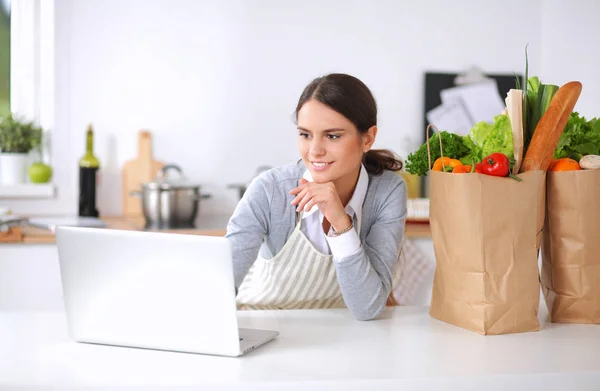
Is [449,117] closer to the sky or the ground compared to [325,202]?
closer to the sky

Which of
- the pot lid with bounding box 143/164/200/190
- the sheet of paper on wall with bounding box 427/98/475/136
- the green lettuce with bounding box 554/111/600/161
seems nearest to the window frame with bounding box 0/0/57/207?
the pot lid with bounding box 143/164/200/190

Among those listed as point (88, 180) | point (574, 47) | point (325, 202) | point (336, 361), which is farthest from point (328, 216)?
point (574, 47)

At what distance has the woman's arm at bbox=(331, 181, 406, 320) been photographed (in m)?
1.62

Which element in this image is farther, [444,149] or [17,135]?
[17,135]

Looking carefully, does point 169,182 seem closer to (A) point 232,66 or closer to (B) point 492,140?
(A) point 232,66

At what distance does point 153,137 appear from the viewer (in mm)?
3541

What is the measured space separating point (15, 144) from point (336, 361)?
2561 millimetres

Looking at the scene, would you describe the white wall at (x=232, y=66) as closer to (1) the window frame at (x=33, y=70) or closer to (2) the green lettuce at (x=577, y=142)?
(1) the window frame at (x=33, y=70)

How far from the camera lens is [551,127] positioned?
155 cm

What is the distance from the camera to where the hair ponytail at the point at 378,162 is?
6.43 feet

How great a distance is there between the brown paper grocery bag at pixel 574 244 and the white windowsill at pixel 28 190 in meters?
2.46

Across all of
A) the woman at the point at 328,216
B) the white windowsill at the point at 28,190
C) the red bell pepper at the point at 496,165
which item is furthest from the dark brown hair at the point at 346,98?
the white windowsill at the point at 28,190

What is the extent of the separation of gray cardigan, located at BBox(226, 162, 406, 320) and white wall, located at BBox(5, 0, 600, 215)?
5.54 feet

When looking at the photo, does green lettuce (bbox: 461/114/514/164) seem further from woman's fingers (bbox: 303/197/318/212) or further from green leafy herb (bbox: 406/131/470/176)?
woman's fingers (bbox: 303/197/318/212)
